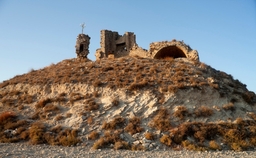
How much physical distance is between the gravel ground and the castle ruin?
515 inches

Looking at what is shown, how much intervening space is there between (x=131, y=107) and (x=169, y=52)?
13.1 metres

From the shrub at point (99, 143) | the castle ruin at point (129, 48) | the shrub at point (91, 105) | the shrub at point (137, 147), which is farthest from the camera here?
the castle ruin at point (129, 48)

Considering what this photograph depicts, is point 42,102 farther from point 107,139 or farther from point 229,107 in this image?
point 229,107

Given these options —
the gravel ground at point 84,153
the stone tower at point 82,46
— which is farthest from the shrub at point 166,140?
the stone tower at point 82,46

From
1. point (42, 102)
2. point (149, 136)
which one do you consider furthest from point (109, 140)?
point (42, 102)

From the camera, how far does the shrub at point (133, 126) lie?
14.5 meters

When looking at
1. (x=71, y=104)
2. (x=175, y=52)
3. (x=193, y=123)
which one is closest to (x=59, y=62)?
(x=71, y=104)

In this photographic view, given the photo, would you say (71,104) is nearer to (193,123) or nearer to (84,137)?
(84,137)

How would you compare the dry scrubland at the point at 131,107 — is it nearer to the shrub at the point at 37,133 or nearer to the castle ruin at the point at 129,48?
the shrub at the point at 37,133

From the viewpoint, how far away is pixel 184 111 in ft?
53.1

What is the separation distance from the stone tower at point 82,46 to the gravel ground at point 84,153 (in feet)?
50.1

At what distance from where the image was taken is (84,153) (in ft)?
38.1

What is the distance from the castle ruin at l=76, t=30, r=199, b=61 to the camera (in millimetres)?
26219

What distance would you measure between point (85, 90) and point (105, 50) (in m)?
13.3
